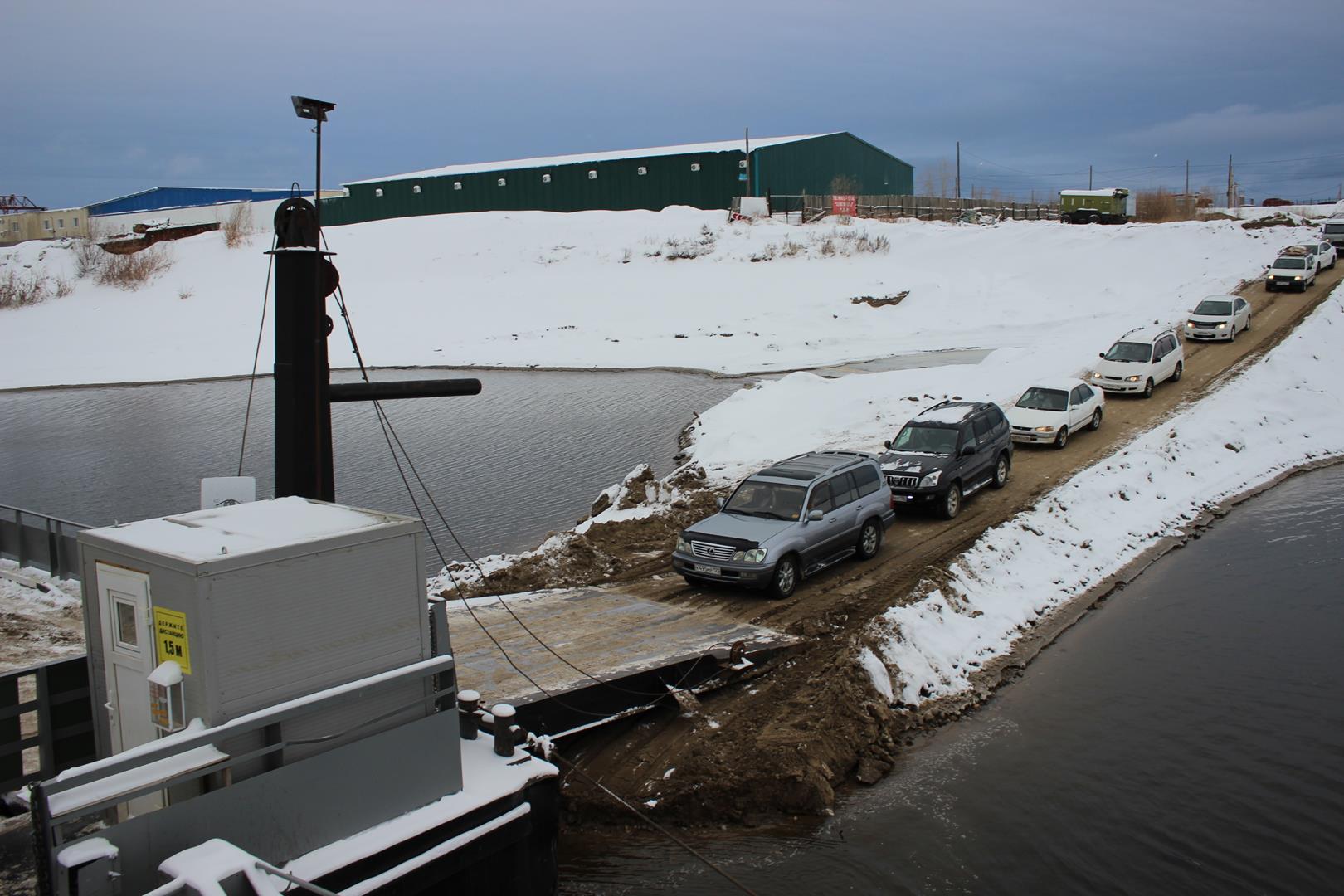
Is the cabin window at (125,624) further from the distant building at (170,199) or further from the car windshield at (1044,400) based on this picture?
the distant building at (170,199)

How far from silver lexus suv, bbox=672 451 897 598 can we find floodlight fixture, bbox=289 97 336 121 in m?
7.76

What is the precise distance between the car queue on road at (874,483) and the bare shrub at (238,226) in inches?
2474

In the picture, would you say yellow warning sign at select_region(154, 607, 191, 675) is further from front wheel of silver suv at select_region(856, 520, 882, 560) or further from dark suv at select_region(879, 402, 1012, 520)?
dark suv at select_region(879, 402, 1012, 520)

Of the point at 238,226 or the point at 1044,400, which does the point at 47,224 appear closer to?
the point at 238,226

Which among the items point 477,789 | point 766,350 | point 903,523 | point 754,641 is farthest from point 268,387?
point 477,789

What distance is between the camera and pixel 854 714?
469 inches

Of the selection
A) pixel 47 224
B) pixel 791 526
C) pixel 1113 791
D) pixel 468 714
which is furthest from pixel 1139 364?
pixel 47 224

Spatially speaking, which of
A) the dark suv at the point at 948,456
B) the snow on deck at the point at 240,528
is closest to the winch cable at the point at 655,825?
the snow on deck at the point at 240,528

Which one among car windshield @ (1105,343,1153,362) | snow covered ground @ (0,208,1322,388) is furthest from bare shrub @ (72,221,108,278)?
car windshield @ (1105,343,1153,362)

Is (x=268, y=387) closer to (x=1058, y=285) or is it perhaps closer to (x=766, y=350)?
(x=766, y=350)

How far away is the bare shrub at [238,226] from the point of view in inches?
2830

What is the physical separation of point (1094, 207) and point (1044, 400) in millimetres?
48767

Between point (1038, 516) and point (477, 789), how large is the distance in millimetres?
13286

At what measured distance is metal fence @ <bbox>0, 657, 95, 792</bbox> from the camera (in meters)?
8.17
